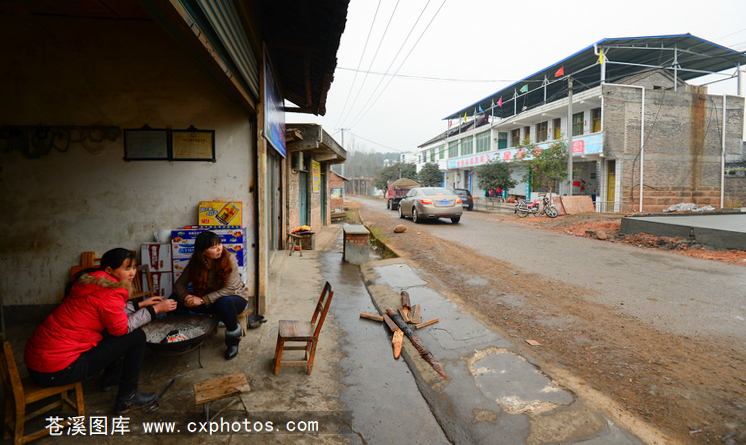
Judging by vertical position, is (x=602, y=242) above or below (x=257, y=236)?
below

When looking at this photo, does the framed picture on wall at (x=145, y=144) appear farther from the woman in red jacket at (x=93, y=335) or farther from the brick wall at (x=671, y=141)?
the brick wall at (x=671, y=141)

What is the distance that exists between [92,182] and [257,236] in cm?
177

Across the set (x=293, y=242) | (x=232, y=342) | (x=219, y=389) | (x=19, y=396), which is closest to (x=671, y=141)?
(x=293, y=242)

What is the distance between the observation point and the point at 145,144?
409cm

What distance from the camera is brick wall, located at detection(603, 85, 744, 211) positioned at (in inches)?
869

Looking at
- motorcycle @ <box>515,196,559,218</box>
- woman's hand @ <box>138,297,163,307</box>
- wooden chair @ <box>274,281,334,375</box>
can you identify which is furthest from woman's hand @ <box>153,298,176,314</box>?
motorcycle @ <box>515,196,559,218</box>

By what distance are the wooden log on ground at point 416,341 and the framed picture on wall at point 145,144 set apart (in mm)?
3241

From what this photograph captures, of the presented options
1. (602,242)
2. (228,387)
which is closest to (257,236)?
(228,387)

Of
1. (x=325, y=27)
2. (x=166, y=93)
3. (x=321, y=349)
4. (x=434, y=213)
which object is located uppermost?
(x=325, y=27)

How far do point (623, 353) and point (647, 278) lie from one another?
3.53 meters

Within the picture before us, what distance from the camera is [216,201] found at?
429 centimetres

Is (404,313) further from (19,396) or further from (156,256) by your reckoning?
(19,396)

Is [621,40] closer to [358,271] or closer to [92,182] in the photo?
[358,271]

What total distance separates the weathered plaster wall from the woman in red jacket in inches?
63.3
